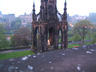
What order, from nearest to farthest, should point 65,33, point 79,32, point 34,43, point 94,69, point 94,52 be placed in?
point 94,69 < point 94,52 < point 65,33 < point 34,43 < point 79,32

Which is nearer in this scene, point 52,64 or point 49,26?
point 52,64

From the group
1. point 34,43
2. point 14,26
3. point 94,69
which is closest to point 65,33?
point 34,43

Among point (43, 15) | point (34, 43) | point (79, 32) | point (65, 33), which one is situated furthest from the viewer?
point (79, 32)

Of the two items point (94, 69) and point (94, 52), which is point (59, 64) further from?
Result: point (94, 52)

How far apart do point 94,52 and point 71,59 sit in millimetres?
1504

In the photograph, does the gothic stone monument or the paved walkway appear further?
the gothic stone monument

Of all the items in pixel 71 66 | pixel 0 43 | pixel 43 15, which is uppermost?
pixel 43 15

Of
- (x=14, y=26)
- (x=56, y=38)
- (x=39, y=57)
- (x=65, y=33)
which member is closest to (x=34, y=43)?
(x=56, y=38)

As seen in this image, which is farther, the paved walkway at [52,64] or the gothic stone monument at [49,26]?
the gothic stone monument at [49,26]

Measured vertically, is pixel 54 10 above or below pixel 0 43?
above

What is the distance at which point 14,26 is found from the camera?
202 feet

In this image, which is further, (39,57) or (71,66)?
(39,57)

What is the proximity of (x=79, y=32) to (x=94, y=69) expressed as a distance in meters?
37.2

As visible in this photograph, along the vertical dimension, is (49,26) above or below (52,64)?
above
